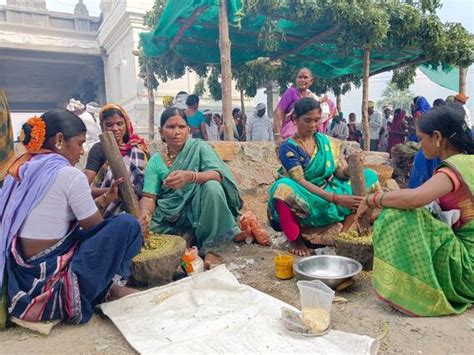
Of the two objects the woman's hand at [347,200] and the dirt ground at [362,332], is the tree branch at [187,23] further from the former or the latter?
the dirt ground at [362,332]

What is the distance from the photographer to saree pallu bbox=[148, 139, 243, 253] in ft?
10.9

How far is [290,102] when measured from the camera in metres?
5.20

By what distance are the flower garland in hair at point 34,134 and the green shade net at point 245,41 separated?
514 centimetres

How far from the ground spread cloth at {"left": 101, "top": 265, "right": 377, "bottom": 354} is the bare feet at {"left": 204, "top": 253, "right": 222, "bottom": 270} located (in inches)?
17.0

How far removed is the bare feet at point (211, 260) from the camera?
317 cm

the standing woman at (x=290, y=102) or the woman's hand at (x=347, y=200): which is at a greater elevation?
the standing woman at (x=290, y=102)

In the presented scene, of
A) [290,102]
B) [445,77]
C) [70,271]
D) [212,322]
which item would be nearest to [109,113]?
[70,271]

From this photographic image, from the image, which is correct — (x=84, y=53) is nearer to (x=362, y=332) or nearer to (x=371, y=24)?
(x=371, y=24)

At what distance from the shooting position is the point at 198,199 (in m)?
3.34

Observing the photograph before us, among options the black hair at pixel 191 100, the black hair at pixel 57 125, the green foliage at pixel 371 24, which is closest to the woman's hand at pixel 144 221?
the black hair at pixel 57 125

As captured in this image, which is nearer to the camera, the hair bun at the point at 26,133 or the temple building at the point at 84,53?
the hair bun at the point at 26,133

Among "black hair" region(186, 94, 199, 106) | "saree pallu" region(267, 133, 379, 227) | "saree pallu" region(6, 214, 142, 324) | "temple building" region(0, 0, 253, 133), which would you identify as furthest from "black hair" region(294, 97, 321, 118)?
"temple building" region(0, 0, 253, 133)

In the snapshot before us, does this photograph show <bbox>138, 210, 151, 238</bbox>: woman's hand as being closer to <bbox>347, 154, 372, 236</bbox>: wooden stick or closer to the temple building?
<bbox>347, 154, 372, 236</bbox>: wooden stick

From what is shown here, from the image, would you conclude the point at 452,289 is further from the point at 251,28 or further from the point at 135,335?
the point at 251,28
